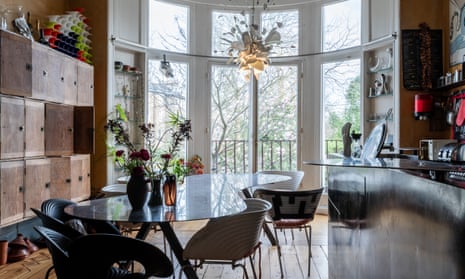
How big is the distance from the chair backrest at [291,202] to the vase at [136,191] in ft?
4.19

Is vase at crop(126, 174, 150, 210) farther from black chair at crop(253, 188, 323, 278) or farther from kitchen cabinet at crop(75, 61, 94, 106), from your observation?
kitchen cabinet at crop(75, 61, 94, 106)

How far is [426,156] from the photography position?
3.87m

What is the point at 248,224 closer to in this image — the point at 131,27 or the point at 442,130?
the point at 442,130

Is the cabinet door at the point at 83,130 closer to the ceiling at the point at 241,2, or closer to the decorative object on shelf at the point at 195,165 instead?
the decorative object on shelf at the point at 195,165

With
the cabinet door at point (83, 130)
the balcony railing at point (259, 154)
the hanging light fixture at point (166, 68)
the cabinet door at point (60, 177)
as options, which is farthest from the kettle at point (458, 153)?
the hanging light fixture at point (166, 68)

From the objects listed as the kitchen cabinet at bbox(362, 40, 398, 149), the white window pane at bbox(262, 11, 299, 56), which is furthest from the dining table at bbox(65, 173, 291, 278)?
the white window pane at bbox(262, 11, 299, 56)

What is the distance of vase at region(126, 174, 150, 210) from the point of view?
2.19 meters

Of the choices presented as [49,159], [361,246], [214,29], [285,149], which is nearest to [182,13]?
[214,29]

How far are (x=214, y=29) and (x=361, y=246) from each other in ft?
16.5

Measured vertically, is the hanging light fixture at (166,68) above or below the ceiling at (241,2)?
below

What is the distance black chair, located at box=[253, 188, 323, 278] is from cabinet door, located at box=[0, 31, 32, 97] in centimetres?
241

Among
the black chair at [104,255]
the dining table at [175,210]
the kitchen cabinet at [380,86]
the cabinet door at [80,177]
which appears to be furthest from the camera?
the kitchen cabinet at [380,86]

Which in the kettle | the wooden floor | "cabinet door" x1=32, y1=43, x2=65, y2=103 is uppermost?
"cabinet door" x1=32, y1=43, x2=65, y2=103

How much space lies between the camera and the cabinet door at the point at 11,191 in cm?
→ 315
